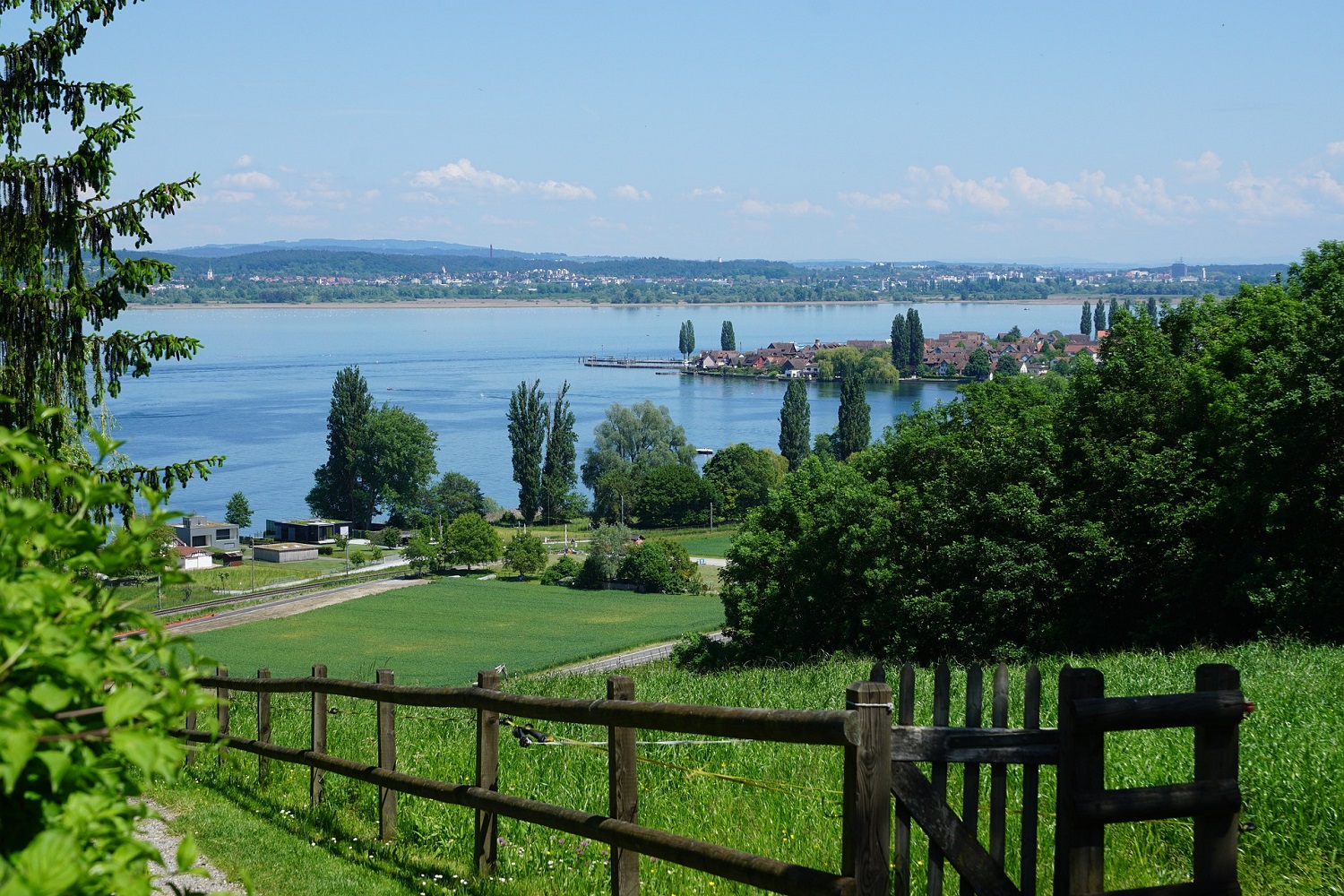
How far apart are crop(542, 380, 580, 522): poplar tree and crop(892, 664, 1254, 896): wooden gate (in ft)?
348

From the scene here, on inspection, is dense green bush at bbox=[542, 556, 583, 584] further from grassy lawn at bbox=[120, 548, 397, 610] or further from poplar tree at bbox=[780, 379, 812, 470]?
poplar tree at bbox=[780, 379, 812, 470]

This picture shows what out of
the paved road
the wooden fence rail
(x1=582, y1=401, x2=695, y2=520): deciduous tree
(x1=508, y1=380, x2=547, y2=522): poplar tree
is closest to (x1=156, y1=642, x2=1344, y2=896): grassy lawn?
the wooden fence rail

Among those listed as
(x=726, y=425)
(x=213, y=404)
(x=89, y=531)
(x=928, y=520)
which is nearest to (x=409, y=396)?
(x=213, y=404)

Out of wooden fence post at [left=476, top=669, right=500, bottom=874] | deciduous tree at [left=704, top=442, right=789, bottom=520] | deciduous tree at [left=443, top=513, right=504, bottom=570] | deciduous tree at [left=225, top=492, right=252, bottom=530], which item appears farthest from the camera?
deciduous tree at [left=704, top=442, right=789, bottom=520]

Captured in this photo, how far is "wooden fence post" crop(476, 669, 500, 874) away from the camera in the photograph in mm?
6340

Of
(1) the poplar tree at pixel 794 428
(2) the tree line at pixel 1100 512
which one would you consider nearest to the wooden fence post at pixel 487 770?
(2) the tree line at pixel 1100 512

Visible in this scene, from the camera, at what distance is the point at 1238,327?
32250 mm

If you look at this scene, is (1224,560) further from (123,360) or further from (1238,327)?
(123,360)

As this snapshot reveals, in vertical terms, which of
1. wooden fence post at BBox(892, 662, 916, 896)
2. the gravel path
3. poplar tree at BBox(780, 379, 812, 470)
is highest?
wooden fence post at BBox(892, 662, 916, 896)

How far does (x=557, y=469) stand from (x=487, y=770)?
105 metres

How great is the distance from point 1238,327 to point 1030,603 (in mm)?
9818

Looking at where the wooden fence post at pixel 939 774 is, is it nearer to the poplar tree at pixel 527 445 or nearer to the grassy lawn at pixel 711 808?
the grassy lawn at pixel 711 808

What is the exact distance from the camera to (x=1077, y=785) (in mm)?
3936

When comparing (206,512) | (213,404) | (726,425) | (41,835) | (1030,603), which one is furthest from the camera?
(213,404)
